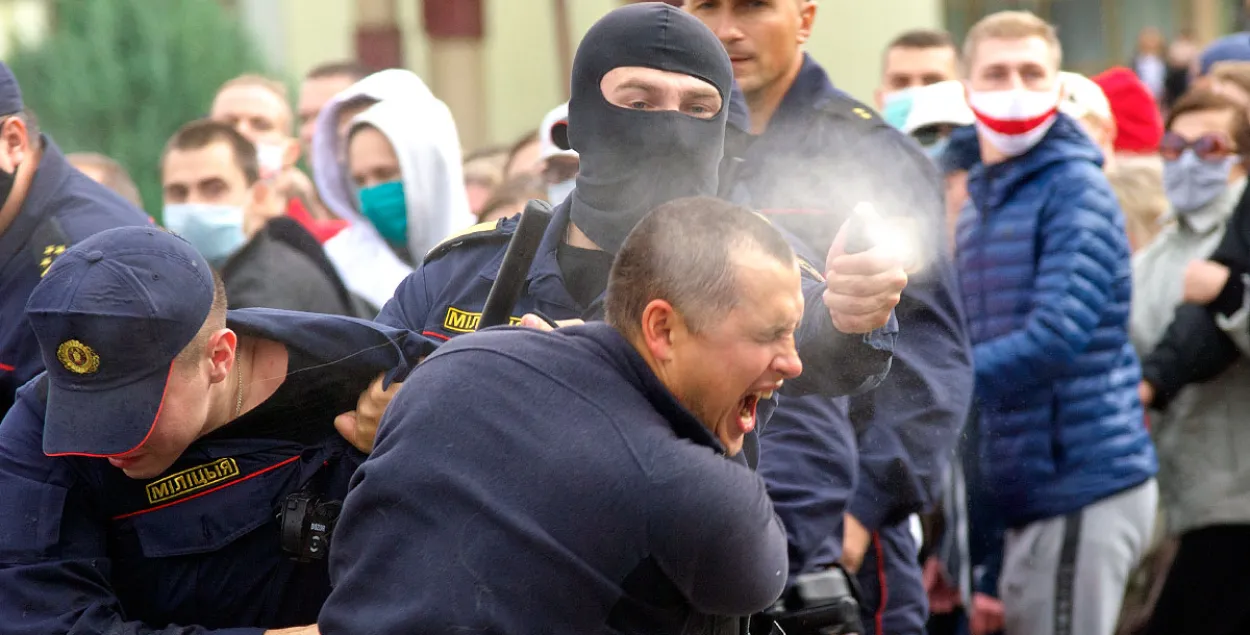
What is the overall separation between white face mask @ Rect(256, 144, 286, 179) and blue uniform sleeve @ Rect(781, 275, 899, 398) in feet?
14.5

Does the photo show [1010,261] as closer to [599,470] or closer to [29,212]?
[29,212]

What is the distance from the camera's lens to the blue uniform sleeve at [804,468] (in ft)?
10.2

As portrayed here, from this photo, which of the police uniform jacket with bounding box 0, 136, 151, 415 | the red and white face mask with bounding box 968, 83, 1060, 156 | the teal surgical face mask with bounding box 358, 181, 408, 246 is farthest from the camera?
the teal surgical face mask with bounding box 358, 181, 408, 246

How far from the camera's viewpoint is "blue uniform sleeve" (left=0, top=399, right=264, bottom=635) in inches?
101

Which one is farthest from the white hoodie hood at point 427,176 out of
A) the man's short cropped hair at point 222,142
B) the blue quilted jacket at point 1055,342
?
the blue quilted jacket at point 1055,342

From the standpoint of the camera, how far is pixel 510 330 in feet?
7.24

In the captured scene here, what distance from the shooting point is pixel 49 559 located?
8.50ft

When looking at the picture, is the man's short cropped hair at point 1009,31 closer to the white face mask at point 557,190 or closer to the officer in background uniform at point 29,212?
the white face mask at point 557,190

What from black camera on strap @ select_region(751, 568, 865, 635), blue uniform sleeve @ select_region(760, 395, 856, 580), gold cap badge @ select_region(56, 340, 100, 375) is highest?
gold cap badge @ select_region(56, 340, 100, 375)

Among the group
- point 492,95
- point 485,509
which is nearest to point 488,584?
point 485,509

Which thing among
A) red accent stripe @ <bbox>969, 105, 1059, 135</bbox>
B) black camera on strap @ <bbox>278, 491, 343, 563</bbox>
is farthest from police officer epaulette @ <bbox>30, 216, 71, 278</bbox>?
red accent stripe @ <bbox>969, 105, 1059, 135</bbox>

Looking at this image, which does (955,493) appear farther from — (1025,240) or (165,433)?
(165,433)

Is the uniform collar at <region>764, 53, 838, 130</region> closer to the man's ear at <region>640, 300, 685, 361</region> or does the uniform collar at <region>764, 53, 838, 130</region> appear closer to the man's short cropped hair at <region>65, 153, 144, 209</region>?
the man's ear at <region>640, 300, 685, 361</region>

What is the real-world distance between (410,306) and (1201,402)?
3161mm
